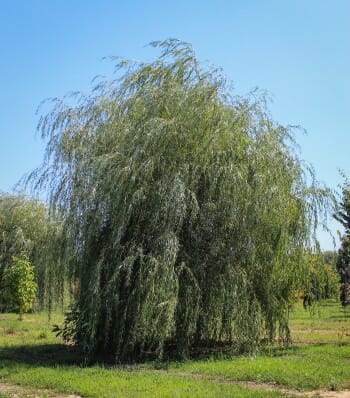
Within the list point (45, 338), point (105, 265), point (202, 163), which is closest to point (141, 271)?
point (105, 265)

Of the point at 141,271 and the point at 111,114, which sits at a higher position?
the point at 111,114

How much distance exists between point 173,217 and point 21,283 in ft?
51.0

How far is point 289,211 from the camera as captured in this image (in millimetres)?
13539

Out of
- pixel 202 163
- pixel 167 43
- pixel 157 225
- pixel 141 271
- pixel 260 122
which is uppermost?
pixel 167 43

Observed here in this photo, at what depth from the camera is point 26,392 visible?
9.43 metres

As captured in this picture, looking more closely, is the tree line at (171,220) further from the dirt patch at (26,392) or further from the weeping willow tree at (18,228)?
the weeping willow tree at (18,228)

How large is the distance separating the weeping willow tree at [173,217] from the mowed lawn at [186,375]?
0.78 m

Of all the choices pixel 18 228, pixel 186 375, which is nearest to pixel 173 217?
pixel 186 375

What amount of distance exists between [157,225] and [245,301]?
2.74 m

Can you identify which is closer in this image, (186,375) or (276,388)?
(276,388)

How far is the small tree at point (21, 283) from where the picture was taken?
2542 centimetres

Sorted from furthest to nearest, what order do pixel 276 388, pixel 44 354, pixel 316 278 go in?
pixel 316 278, pixel 44 354, pixel 276 388

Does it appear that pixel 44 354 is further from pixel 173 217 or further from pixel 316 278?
pixel 316 278

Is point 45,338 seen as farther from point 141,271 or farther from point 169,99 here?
point 169,99
